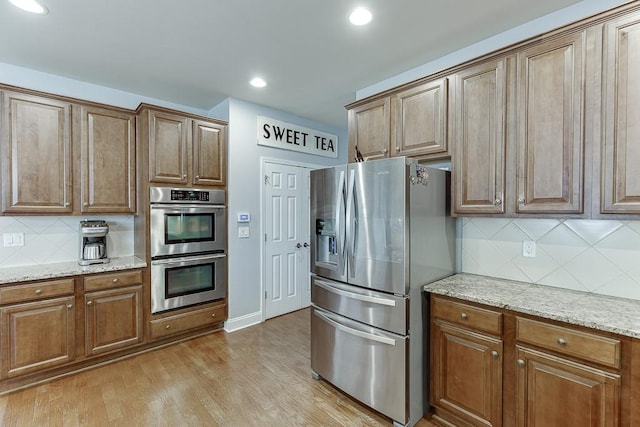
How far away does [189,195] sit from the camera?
3.19 meters

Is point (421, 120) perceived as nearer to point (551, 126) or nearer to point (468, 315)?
point (551, 126)

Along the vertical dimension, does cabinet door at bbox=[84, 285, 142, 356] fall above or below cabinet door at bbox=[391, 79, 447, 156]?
below

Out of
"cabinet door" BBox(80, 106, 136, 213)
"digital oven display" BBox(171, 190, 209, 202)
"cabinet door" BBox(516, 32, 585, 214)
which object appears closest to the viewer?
"cabinet door" BBox(516, 32, 585, 214)

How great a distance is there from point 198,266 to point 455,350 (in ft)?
8.71

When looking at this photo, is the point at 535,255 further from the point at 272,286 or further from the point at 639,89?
the point at 272,286

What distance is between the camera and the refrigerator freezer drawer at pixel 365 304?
1.93 metres

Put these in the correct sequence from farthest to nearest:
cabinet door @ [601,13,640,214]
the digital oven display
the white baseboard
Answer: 1. the white baseboard
2. the digital oven display
3. cabinet door @ [601,13,640,214]

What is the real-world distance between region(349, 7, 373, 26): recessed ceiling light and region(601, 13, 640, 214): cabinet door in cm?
132

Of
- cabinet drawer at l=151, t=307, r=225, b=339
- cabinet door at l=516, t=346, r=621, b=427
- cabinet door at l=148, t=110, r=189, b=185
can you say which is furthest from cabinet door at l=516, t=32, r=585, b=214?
cabinet drawer at l=151, t=307, r=225, b=339

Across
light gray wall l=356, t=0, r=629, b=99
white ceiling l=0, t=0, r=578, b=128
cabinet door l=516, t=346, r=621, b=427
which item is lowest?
cabinet door l=516, t=346, r=621, b=427

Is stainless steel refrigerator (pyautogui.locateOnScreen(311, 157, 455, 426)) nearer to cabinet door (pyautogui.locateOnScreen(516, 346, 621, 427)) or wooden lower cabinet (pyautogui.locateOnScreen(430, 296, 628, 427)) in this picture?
wooden lower cabinet (pyautogui.locateOnScreen(430, 296, 628, 427))

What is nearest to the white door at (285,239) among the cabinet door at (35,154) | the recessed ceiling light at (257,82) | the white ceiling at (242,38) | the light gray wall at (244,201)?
the light gray wall at (244,201)

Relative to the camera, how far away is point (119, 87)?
3193 mm

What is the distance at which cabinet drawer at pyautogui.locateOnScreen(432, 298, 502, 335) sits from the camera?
1.73m
